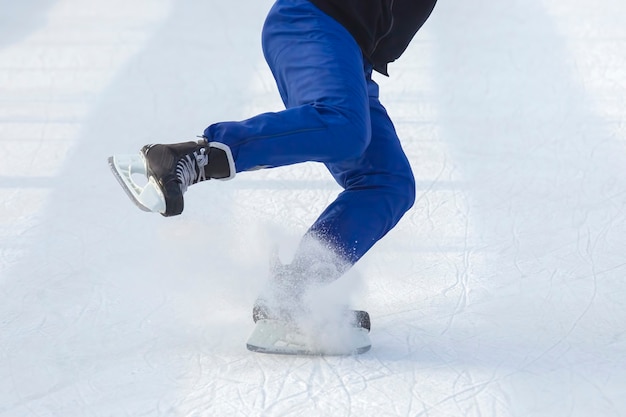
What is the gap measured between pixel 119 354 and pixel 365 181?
2.30ft

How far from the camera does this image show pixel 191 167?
206cm

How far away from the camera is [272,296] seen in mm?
2320

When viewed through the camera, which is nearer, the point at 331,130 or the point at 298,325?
the point at 331,130

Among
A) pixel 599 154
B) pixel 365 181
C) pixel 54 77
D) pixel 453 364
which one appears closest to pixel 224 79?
pixel 54 77

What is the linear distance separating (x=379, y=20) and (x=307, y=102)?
31 cm

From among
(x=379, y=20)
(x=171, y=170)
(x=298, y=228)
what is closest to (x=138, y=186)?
(x=171, y=170)

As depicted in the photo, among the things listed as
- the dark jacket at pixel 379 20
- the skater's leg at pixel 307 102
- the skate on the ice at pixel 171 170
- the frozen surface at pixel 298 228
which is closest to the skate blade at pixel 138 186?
the skate on the ice at pixel 171 170

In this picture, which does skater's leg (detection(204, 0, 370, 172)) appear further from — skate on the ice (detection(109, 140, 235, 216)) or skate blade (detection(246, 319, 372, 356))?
skate blade (detection(246, 319, 372, 356))

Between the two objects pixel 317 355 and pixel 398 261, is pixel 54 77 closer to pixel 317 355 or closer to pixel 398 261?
pixel 398 261

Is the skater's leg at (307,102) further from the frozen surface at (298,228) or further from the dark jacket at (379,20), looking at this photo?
the frozen surface at (298,228)

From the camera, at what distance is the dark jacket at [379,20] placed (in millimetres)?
2344

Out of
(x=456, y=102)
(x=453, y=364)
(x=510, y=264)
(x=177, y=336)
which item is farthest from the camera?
(x=456, y=102)

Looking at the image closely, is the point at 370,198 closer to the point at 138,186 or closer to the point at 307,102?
the point at 307,102

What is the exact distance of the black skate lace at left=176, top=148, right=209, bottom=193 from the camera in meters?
2.04
